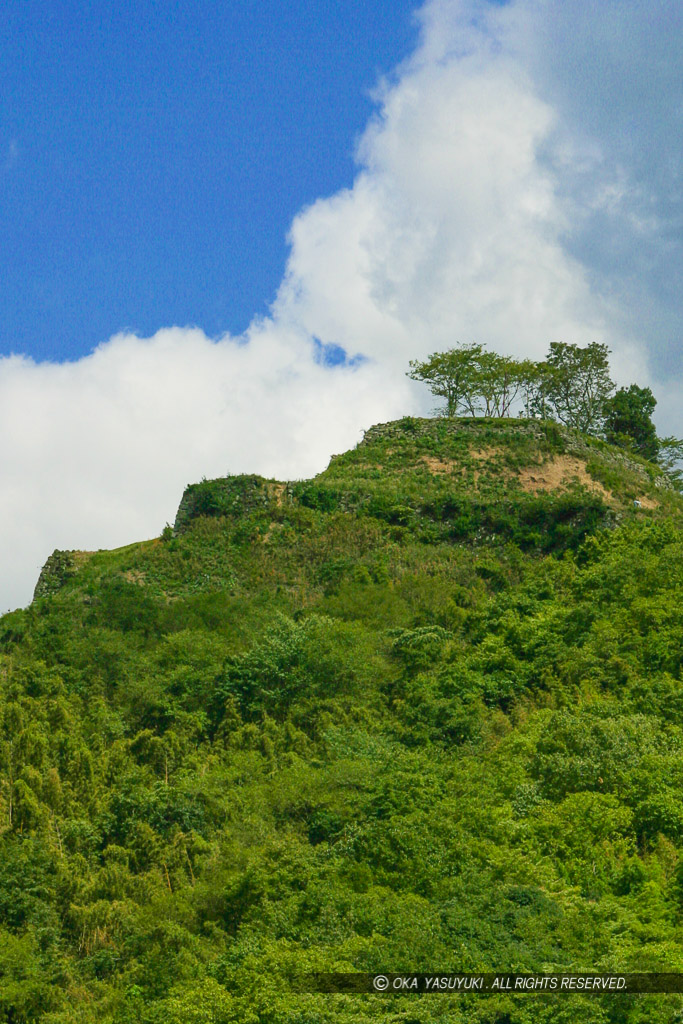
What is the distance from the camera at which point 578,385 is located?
210 ft

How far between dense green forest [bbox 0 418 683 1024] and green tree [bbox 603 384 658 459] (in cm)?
996

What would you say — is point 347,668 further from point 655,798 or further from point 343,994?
point 343,994

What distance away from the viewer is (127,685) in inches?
1492

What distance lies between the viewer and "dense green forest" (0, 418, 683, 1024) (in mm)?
21625

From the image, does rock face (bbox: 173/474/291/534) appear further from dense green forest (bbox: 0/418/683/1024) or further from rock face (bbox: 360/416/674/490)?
rock face (bbox: 360/416/674/490)

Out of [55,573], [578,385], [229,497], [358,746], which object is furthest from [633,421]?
[358,746]

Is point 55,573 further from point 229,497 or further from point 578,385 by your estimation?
point 578,385

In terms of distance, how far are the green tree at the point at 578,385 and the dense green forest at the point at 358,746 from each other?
9.13 metres

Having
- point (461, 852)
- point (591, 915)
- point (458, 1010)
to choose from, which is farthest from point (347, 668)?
point (458, 1010)

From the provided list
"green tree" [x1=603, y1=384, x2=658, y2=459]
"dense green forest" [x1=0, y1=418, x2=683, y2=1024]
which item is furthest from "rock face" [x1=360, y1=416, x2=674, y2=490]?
"green tree" [x1=603, y1=384, x2=658, y2=459]

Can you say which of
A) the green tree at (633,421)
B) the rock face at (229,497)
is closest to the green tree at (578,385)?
the green tree at (633,421)

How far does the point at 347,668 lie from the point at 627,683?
8278 mm

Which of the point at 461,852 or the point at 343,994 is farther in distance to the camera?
the point at 461,852

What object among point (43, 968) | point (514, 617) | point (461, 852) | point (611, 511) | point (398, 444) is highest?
point (398, 444)
